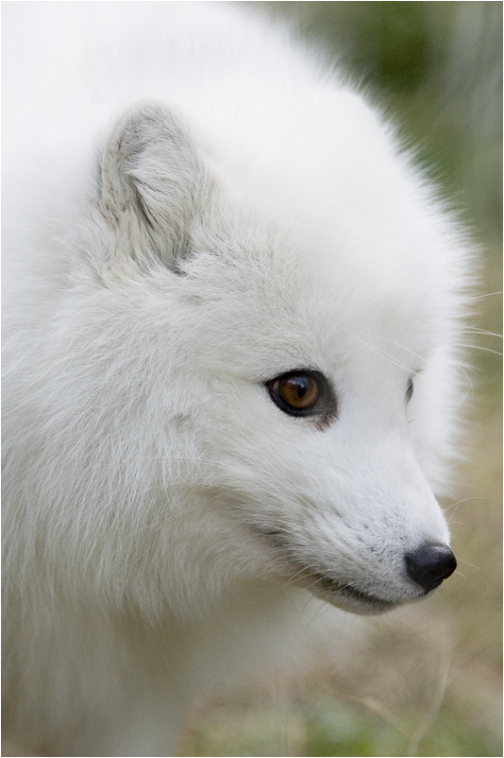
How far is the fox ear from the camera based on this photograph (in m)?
2.34

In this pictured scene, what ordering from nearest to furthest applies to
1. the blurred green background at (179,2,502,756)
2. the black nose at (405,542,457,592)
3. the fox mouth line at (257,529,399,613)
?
the black nose at (405,542,457,592) → the fox mouth line at (257,529,399,613) → the blurred green background at (179,2,502,756)

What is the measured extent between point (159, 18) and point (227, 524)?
1823mm

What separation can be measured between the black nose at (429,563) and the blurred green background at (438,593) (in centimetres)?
125

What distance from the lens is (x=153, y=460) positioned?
2416mm

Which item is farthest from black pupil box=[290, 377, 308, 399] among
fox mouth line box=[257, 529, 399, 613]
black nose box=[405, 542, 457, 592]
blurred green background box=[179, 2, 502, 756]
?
blurred green background box=[179, 2, 502, 756]

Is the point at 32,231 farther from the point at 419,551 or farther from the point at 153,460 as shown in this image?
the point at 419,551

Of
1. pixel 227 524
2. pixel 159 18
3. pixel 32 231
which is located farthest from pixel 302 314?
pixel 159 18

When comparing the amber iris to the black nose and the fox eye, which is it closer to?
the fox eye

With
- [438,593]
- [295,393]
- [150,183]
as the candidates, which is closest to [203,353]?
[295,393]

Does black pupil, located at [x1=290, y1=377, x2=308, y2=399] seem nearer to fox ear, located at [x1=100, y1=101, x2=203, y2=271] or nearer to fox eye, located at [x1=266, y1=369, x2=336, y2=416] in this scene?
fox eye, located at [x1=266, y1=369, x2=336, y2=416]

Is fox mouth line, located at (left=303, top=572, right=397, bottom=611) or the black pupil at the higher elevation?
the black pupil

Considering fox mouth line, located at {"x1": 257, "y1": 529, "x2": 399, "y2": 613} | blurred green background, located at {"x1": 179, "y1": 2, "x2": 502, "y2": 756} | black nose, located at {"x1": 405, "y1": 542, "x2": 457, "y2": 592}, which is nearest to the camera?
black nose, located at {"x1": 405, "y1": 542, "x2": 457, "y2": 592}

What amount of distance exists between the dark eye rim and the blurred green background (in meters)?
1.42

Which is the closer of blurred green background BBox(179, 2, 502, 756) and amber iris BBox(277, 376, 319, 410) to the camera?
amber iris BBox(277, 376, 319, 410)
